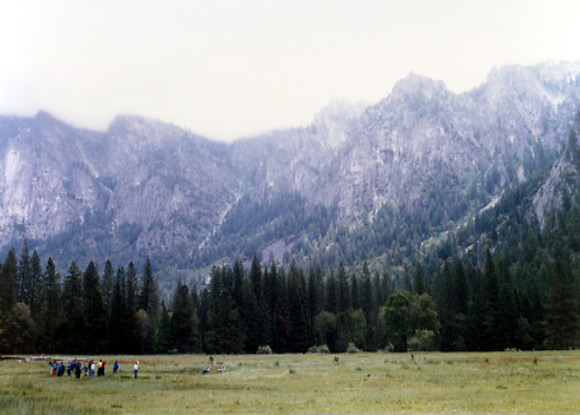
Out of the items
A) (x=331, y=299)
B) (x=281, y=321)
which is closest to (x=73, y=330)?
(x=281, y=321)

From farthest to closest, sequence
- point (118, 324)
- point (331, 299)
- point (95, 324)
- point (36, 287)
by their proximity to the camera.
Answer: point (331, 299)
point (36, 287)
point (118, 324)
point (95, 324)

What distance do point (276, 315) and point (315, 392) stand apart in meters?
102

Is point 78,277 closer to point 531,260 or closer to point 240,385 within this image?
point 240,385

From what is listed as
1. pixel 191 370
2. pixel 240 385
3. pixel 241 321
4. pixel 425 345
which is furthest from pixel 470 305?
pixel 240 385

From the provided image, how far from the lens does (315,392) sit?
4166 centimetres

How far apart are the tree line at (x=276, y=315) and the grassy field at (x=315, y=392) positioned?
177 feet

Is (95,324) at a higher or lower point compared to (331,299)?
lower

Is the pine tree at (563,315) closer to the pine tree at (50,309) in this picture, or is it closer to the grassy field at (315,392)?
the grassy field at (315,392)

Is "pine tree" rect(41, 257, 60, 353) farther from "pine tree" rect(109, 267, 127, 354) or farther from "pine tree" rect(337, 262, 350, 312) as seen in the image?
"pine tree" rect(337, 262, 350, 312)

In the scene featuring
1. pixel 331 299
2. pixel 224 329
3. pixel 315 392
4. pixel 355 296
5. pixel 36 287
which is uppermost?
pixel 36 287

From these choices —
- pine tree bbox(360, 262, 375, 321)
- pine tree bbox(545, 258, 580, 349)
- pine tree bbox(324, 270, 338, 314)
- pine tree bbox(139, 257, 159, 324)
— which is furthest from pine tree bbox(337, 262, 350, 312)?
pine tree bbox(545, 258, 580, 349)

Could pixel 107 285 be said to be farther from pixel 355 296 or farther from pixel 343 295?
pixel 355 296

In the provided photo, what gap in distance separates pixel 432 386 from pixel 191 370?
116 feet

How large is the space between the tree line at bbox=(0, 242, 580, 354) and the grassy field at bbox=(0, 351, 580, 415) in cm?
5398
